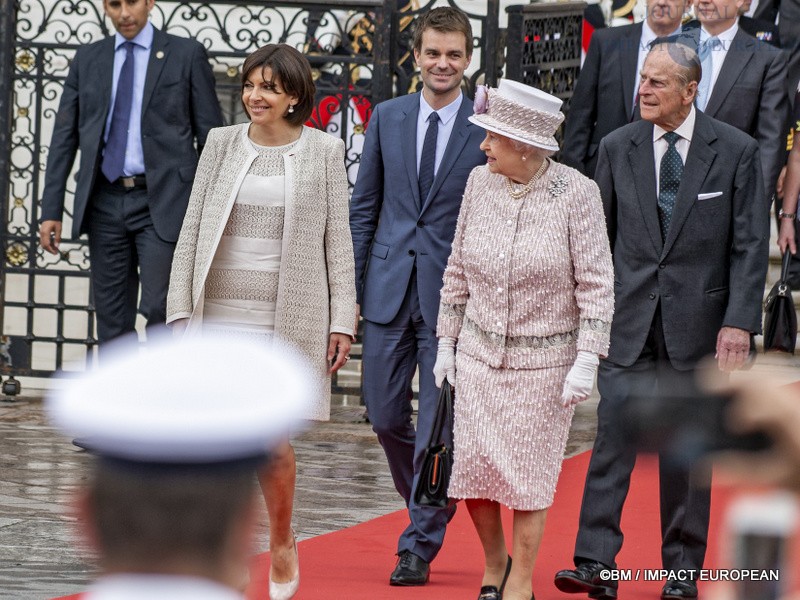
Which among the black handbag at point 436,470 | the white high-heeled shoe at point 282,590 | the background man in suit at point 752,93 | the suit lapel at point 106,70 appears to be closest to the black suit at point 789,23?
the background man in suit at point 752,93

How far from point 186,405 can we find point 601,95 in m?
6.01

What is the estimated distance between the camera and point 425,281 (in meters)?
5.51

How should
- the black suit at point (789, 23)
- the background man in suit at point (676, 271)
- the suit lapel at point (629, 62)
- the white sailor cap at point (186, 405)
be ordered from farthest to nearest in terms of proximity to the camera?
the black suit at point (789, 23) → the suit lapel at point (629, 62) → the background man in suit at point (676, 271) → the white sailor cap at point (186, 405)

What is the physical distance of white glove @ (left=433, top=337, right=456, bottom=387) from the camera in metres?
5.06

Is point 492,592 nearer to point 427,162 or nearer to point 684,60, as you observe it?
point 427,162

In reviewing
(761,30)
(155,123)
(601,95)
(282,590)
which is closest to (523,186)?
(282,590)

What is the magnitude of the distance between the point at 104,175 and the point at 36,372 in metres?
2.17

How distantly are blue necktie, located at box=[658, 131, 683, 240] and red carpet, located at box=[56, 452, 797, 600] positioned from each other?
1.13 metres

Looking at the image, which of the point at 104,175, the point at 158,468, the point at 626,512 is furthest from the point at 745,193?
the point at 158,468

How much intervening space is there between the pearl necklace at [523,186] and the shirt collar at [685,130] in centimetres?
56

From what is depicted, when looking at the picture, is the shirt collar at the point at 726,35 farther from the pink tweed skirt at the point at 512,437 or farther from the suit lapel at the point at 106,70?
the suit lapel at the point at 106,70

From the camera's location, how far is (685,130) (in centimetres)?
534

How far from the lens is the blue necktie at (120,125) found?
24.8 feet

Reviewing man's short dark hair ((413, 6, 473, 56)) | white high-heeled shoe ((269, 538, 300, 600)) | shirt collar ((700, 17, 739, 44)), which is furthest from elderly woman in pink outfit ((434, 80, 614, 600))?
shirt collar ((700, 17, 739, 44))
